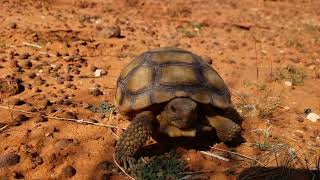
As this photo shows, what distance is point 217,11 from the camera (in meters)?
7.79

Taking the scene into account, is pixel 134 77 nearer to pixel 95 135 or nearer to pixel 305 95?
pixel 95 135

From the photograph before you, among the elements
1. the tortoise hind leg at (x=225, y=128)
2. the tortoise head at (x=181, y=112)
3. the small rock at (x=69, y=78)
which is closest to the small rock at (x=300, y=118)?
the tortoise hind leg at (x=225, y=128)

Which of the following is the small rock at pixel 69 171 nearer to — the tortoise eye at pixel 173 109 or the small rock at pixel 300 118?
the tortoise eye at pixel 173 109

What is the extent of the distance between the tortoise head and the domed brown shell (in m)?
0.05

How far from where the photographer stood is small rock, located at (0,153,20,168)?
2.84 meters

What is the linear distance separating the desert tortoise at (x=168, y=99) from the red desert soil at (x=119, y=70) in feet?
0.73

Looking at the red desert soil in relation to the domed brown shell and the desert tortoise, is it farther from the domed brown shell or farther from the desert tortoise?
the domed brown shell

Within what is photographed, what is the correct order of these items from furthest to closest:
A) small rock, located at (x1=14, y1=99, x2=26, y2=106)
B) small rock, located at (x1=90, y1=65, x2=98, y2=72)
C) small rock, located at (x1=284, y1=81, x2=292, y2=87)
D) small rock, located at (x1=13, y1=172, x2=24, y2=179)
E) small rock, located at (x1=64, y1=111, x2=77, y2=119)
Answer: small rock, located at (x1=284, y1=81, x2=292, y2=87)
small rock, located at (x1=90, y1=65, x2=98, y2=72)
small rock, located at (x1=14, y1=99, x2=26, y2=106)
small rock, located at (x1=64, y1=111, x2=77, y2=119)
small rock, located at (x1=13, y1=172, x2=24, y2=179)

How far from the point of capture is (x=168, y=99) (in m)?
3.10

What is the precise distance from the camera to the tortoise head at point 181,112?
2.99 meters

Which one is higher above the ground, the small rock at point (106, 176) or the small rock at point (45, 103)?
the small rock at point (45, 103)

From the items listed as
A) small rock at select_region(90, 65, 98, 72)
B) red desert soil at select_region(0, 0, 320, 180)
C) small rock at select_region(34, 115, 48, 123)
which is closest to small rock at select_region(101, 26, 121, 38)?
red desert soil at select_region(0, 0, 320, 180)

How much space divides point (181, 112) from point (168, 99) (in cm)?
17

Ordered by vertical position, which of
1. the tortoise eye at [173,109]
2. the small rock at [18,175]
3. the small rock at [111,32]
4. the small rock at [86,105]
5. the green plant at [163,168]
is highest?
the small rock at [111,32]
